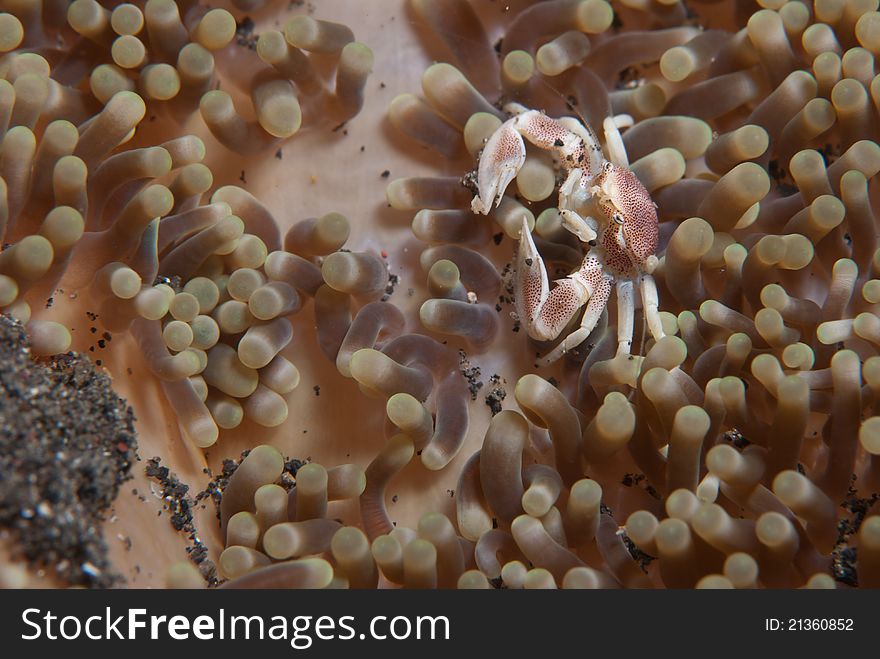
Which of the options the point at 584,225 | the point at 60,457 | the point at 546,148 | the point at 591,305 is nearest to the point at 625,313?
the point at 591,305

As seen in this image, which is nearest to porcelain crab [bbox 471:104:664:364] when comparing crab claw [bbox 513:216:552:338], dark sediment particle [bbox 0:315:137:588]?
crab claw [bbox 513:216:552:338]

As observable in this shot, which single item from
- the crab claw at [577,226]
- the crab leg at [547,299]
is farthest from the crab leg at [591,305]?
the crab claw at [577,226]

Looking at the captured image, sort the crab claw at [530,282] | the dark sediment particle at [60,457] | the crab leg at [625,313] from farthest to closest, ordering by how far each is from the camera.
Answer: the crab leg at [625,313]
the crab claw at [530,282]
the dark sediment particle at [60,457]

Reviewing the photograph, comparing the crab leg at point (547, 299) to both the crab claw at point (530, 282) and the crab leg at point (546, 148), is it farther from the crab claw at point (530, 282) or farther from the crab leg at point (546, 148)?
the crab leg at point (546, 148)

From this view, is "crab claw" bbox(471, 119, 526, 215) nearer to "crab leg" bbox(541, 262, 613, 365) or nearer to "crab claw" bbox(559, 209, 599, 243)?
"crab claw" bbox(559, 209, 599, 243)

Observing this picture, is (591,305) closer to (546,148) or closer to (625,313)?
(625,313)

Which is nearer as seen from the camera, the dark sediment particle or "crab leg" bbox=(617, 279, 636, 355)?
the dark sediment particle
